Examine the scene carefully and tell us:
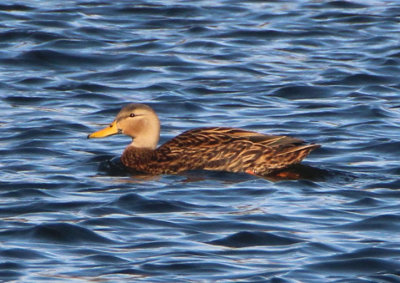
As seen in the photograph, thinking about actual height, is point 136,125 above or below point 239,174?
above

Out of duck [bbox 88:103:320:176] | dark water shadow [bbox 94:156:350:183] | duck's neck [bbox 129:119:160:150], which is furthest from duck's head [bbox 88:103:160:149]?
dark water shadow [bbox 94:156:350:183]

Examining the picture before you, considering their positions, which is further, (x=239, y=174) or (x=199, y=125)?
(x=199, y=125)

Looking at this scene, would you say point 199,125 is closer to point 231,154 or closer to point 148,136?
point 148,136

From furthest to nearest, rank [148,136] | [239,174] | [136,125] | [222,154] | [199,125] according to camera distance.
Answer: [199,125] → [148,136] → [136,125] → [222,154] → [239,174]

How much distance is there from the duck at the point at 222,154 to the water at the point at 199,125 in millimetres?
259

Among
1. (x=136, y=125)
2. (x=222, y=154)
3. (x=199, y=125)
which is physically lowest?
(x=199, y=125)

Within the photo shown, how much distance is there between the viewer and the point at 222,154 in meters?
13.8

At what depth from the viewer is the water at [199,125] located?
10078 mm

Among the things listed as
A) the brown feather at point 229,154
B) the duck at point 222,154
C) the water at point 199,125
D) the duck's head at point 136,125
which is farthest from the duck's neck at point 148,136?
the water at point 199,125

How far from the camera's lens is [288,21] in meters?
23.0

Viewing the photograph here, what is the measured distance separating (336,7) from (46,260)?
15.2 m

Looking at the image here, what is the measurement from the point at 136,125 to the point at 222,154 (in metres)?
1.13

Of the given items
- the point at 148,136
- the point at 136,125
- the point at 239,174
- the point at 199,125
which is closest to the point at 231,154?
the point at 239,174

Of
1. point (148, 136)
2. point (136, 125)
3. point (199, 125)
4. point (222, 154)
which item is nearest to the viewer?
point (222, 154)
